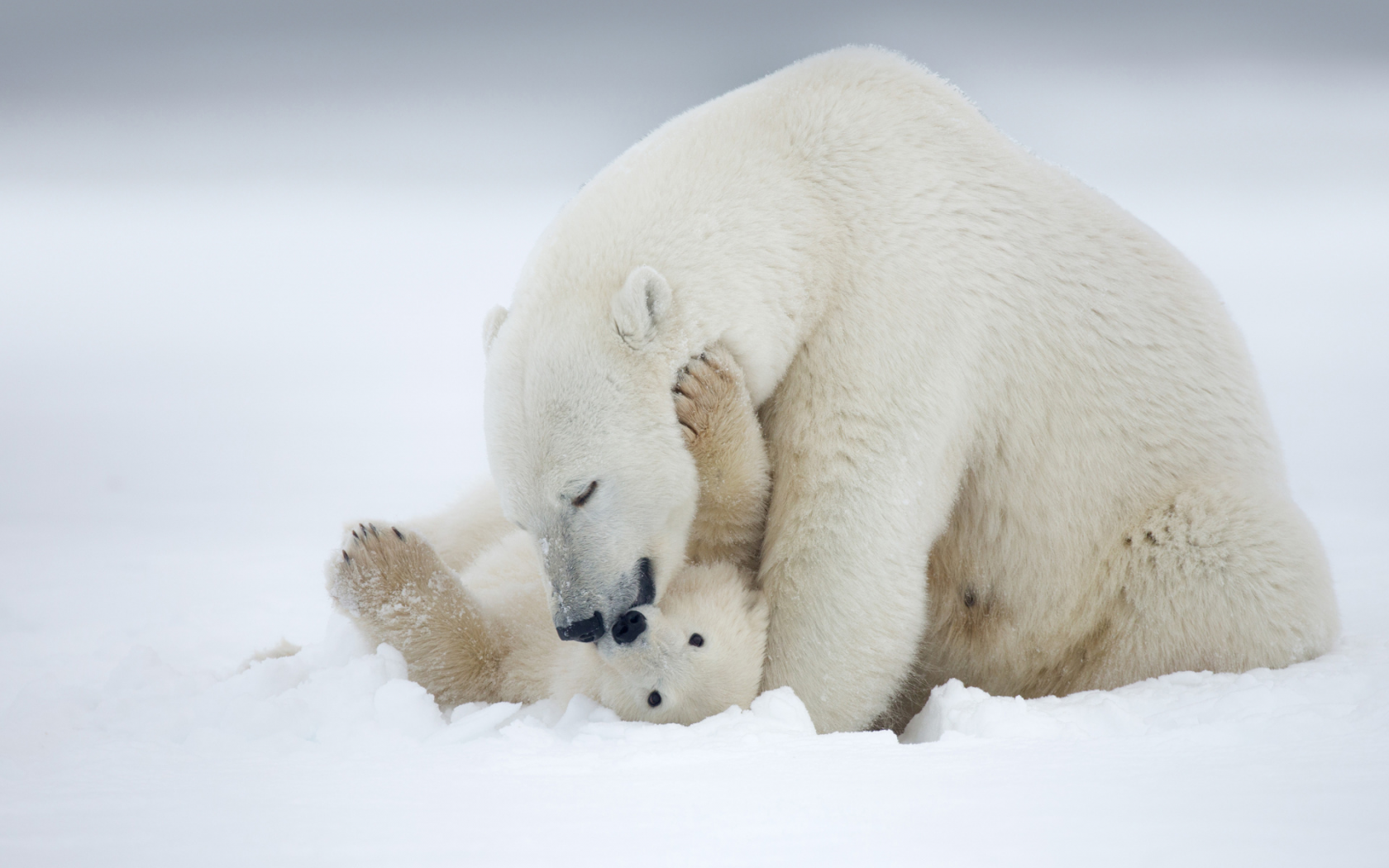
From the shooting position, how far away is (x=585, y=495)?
260 centimetres

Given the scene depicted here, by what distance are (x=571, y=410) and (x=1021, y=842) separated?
1504mm

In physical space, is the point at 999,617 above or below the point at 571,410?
below

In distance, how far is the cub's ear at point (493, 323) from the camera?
9.72 ft

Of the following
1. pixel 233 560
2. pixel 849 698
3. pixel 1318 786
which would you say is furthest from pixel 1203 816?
pixel 233 560

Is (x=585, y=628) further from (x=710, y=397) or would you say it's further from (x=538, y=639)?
(x=710, y=397)

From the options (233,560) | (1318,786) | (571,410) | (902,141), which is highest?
(902,141)

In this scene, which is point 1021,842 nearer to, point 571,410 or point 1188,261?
point 571,410

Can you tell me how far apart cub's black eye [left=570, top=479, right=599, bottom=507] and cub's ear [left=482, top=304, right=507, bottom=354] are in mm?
582

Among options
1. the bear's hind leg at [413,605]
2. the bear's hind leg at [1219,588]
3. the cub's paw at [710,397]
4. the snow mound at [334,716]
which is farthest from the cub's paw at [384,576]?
the bear's hind leg at [1219,588]

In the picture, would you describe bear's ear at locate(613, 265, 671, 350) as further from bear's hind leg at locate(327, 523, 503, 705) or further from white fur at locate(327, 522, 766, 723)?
bear's hind leg at locate(327, 523, 503, 705)

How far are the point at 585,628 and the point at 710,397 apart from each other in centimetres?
66

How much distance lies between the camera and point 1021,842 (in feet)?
4.49

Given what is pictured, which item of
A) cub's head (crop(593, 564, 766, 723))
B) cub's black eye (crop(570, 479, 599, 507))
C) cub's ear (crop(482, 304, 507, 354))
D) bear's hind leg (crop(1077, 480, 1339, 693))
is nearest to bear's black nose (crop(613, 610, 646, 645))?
cub's head (crop(593, 564, 766, 723))

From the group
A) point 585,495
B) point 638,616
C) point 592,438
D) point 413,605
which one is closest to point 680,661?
point 638,616
